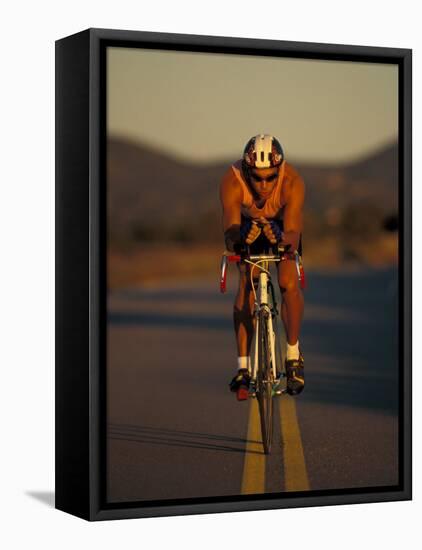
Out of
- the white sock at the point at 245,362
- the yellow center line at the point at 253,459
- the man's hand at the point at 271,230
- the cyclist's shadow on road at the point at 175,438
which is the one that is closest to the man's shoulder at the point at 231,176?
the man's hand at the point at 271,230

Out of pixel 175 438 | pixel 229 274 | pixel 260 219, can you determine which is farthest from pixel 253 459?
pixel 260 219

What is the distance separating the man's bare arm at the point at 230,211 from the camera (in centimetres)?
1714

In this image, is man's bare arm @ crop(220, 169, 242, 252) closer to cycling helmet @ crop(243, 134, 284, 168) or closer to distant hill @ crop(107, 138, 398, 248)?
distant hill @ crop(107, 138, 398, 248)

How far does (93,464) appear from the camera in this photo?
1650 centimetres

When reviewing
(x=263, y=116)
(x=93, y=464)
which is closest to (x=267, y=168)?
(x=263, y=116)

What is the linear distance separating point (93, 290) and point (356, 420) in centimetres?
260

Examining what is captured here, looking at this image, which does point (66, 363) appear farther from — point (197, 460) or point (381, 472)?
point (381, 472)

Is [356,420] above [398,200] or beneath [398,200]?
beneath

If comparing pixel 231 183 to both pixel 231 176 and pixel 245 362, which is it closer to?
pixel 231 176

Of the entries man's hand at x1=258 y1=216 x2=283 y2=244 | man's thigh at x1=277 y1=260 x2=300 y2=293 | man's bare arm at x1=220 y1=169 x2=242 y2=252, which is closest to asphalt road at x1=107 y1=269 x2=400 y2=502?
man's thigh at x1=277 y1=260 x2=300 y2=293

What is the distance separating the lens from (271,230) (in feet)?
56.5

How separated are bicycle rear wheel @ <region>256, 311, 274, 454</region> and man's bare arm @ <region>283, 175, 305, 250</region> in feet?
2.00

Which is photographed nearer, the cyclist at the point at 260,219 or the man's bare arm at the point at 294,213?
the cyclist at the point at 260,219

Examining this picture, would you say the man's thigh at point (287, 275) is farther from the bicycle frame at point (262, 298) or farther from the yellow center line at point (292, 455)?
the yellow center line at point (292, 455)
